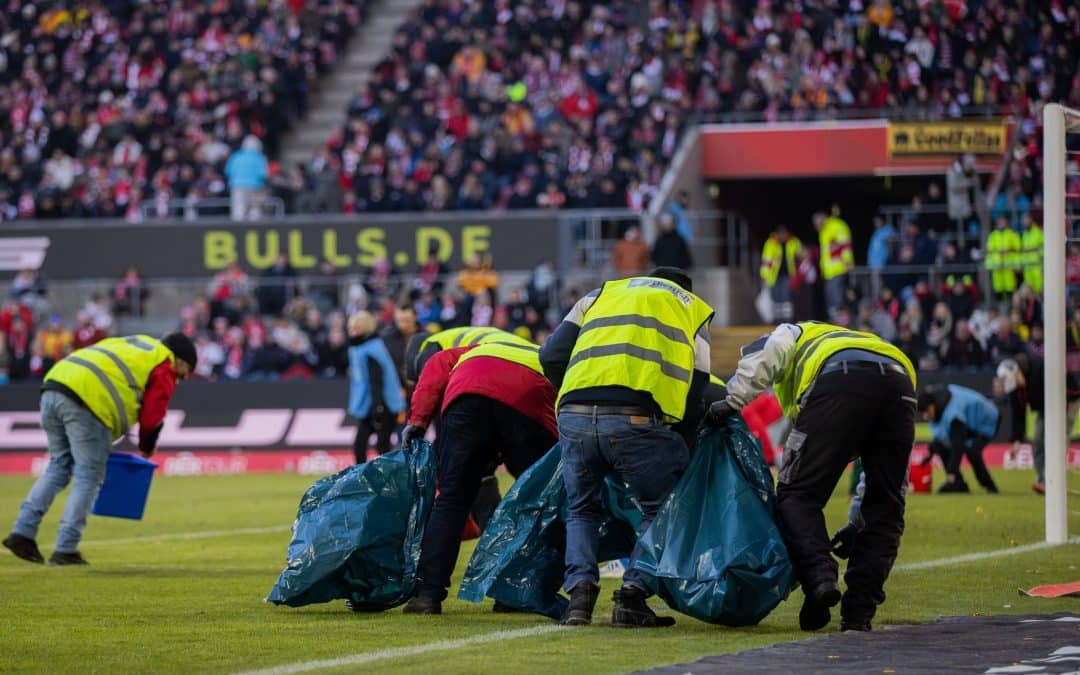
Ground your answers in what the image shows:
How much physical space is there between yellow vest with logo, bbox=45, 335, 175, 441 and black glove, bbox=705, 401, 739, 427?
4.94 m

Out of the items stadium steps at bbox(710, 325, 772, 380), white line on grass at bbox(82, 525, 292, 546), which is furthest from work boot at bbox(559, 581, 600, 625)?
stadium steps at bbox(710, 325, 772, 380)

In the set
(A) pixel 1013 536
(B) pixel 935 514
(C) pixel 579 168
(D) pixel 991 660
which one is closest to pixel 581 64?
(C) pixel 579 168

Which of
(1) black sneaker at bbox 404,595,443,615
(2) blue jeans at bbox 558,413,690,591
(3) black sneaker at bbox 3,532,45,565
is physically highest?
(2) blue jeans at bbox 558,413,690,591

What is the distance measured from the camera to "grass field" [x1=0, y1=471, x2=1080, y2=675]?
8.30 metres

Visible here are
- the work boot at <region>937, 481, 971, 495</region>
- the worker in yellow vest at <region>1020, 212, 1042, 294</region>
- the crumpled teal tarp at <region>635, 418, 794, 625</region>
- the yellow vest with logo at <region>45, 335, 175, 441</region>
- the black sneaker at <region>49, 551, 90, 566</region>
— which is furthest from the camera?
the worker in yellow vest at <region>1020, 212, 1042, 294</region>

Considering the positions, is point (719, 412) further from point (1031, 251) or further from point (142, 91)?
point (142, 91)

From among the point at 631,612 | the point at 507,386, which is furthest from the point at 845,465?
the point at 507,386

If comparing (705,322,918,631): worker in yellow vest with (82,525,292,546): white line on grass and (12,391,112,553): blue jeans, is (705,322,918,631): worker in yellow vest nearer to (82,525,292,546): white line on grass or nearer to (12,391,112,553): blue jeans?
(12,391,112,553): blue jeans

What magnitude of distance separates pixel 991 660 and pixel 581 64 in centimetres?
2648

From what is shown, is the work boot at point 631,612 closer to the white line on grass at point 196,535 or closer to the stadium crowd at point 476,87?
the white line on grass at point 196,535

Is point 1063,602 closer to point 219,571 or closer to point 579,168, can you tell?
point 219,571

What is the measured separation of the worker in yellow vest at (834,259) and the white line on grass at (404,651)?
62.5 feet

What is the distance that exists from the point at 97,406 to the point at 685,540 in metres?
5.30

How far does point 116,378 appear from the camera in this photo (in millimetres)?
12930
